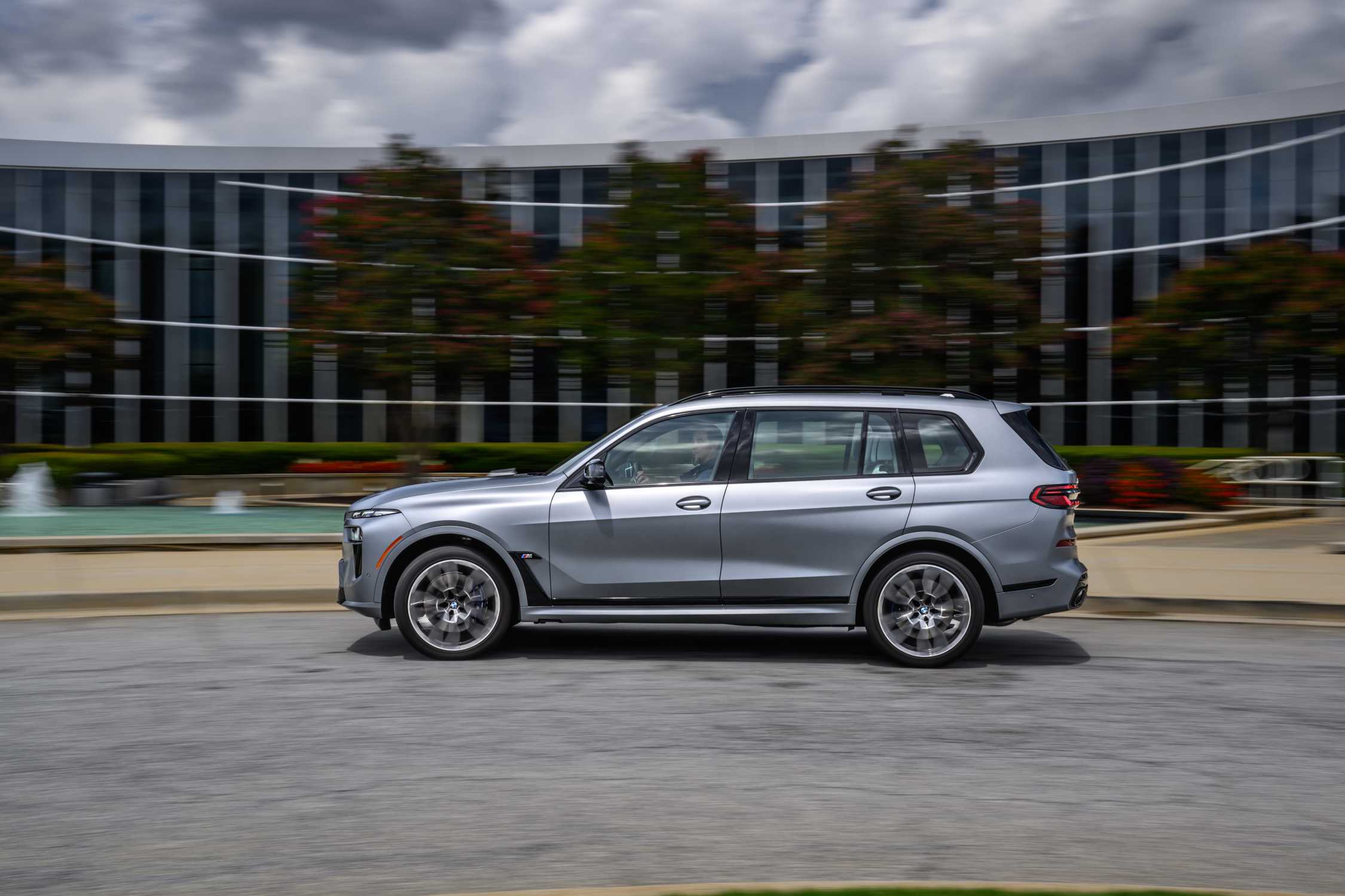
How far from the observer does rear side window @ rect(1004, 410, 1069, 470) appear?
8.33 metres

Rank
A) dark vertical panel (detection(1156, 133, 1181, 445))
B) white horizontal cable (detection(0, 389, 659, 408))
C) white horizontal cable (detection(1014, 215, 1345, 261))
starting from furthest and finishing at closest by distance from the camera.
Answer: white horizontal cable (detection(0, 389, 659, 408))
dark vertical panel (detection(1156, 133, 1181, 445))
white horizontal cable (detection(1014, 215, 1345, 261))

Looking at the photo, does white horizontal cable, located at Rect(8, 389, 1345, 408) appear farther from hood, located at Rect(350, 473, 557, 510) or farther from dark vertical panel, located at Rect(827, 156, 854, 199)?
hood, located at Rect(350, 473, 557, 510)

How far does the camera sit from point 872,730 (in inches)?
251

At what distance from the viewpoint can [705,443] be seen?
8336mm

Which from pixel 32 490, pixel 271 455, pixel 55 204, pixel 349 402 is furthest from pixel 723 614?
pixel 55 204

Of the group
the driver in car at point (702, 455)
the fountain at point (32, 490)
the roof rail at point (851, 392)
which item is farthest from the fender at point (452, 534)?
the fountain at point (32, 490)

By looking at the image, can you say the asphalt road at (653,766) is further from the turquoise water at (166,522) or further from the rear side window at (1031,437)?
the turquoise water at (166,522)

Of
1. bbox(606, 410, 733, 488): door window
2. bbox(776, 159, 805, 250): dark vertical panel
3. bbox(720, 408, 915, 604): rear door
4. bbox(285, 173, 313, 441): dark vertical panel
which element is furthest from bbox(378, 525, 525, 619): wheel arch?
bbox(776, 159, 805, 250): dark vertical panel

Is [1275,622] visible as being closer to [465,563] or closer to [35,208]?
[465,563]

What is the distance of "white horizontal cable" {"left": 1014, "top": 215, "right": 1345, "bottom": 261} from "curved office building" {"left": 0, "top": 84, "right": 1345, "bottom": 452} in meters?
0.12

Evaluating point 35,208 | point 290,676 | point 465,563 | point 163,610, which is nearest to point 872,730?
point 465,563

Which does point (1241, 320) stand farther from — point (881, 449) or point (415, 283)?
point (881, 449)

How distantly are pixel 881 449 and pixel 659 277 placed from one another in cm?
1397

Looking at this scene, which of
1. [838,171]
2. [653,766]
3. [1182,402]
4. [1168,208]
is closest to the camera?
[653,766]
